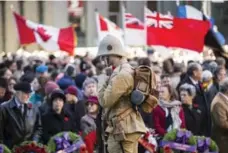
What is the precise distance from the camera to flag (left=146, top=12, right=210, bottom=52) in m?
18.6

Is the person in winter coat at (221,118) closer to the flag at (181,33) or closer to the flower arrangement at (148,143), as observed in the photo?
Result: the flower arrangement at (148,143)

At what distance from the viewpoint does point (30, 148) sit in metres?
11.3

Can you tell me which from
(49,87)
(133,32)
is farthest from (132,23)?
(49,87)

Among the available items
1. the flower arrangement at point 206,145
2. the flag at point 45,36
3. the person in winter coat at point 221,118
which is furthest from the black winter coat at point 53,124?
the flag at point 45,36

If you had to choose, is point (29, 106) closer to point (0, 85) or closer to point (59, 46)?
point (0, 85)

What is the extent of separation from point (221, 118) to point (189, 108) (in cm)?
110

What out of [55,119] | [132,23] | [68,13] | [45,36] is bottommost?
[55,119]

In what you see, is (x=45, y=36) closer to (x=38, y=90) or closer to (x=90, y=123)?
(x=38, y=90)

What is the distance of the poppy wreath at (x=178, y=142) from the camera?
11.9m

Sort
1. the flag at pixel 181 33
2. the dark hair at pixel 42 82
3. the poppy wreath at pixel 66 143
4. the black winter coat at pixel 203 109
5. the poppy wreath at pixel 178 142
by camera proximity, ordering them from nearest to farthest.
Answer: the poppy wreath at pixel 66 143 < the poppy wreath at pixel 178 142 < the black winter coat at pixel 203 109 < the dark hair at pixel 42 82 < the flag at pixel 181 33

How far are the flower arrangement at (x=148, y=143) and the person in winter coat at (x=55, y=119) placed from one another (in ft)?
4.30

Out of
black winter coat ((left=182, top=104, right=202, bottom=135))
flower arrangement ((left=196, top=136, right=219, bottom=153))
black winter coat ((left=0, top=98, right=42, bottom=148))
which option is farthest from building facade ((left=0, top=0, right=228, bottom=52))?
flower arrangement ((left=196, top=136, right=219, bottom=153))

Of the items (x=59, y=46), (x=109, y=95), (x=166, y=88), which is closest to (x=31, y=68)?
(x=59, y=46)

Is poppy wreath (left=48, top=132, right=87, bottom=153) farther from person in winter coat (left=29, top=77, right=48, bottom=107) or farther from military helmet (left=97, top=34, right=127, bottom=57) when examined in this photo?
person in winter coat (left=29, top=77, right=48, bottom=107)
